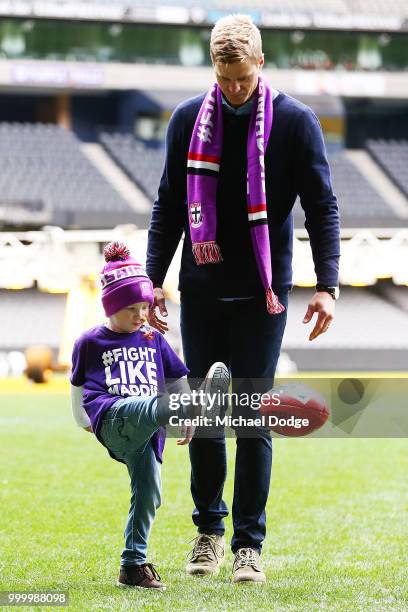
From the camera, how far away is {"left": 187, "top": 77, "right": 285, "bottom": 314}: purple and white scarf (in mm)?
4191

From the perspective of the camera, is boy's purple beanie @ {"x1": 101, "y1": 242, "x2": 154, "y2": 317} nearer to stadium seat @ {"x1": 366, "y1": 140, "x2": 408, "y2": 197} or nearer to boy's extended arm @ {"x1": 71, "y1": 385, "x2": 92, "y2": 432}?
boy's extended arm @ {"x1": 71, "y1": 385, "x2": 92, "y2": 432}

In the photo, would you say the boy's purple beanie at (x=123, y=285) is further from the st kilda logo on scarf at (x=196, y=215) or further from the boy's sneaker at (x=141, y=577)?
the boy's sneaker at (x=141, y=577)

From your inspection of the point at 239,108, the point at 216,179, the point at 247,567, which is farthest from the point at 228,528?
the point at 239,108

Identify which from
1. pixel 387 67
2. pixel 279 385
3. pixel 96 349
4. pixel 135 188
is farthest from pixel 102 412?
pixel 387 67

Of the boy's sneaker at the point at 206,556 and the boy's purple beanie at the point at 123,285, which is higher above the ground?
the boy's purple beanie at the point at 123,285

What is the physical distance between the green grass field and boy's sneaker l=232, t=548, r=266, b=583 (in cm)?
6

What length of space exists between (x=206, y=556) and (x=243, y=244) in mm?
1146

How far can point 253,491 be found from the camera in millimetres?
4324

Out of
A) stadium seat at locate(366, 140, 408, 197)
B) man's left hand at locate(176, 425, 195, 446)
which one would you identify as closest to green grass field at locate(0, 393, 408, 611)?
man's left hand at locate(176, 425, 195, 446)

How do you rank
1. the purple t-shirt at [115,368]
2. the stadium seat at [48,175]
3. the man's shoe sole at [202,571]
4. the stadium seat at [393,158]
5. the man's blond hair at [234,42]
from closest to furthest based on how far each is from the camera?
1. the man's blond hair at [234,42]
2. the purple t-shirt at [115,368]
3. the man's shoe sole at [202,571]
4. the stadium seat at [48,175]
5. the stadium seat at [393,158]

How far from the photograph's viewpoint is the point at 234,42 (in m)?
3.96

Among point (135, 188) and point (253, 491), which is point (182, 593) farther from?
point (135, 188)

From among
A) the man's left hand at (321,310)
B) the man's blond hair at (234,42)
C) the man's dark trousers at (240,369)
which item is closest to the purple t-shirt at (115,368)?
the man's dark trousers at (240,369)

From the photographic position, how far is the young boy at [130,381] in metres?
4.06
